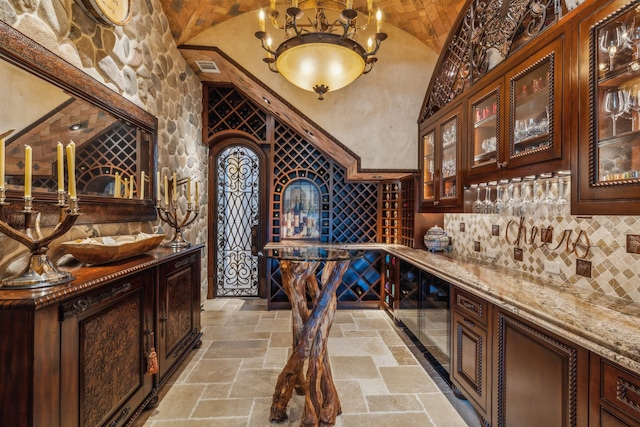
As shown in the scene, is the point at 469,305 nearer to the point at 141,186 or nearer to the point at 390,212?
the point at 390,212

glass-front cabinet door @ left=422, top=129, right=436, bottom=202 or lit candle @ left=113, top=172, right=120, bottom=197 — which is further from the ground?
glass-front cabinet door @ left=422, top=129, right=436, bottom=202

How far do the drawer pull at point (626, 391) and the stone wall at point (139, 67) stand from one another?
2.42 m

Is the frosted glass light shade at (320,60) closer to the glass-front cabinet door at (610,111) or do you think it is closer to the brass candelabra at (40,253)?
the glass-front cabinet door at (610,111)

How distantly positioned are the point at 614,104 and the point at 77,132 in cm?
268

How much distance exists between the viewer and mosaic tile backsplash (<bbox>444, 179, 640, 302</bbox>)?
148 centimetres

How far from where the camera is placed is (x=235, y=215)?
434 centimetres

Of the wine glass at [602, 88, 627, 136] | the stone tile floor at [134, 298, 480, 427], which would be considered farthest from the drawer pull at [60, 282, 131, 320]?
the wine glass at [602, 88, 627, 136]

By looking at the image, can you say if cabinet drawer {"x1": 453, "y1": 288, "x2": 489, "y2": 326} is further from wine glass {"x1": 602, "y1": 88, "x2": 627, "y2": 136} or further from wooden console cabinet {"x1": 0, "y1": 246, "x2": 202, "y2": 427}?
wooden console cabinet {"x1": 0, "y1": 246, "x2": 202, "y2": 427}

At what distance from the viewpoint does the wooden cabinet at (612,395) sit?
3.00ft

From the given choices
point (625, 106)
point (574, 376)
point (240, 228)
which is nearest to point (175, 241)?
point (240, 228)

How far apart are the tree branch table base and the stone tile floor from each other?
13 centimetres

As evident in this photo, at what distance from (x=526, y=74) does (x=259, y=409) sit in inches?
103

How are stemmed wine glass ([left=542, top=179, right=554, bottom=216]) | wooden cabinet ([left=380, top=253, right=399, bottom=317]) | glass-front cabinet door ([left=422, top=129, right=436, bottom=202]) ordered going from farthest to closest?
1. wooden cabinet ([left=380, top=253, right=399, bottom=317])
2. glass-front cabinet door ([left=422, top=129, right=436, bottom=202])
3. stemmed wine glass ([left=542, top=179, right=554, bottom=216])

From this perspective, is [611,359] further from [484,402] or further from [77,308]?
A: [77,308]
